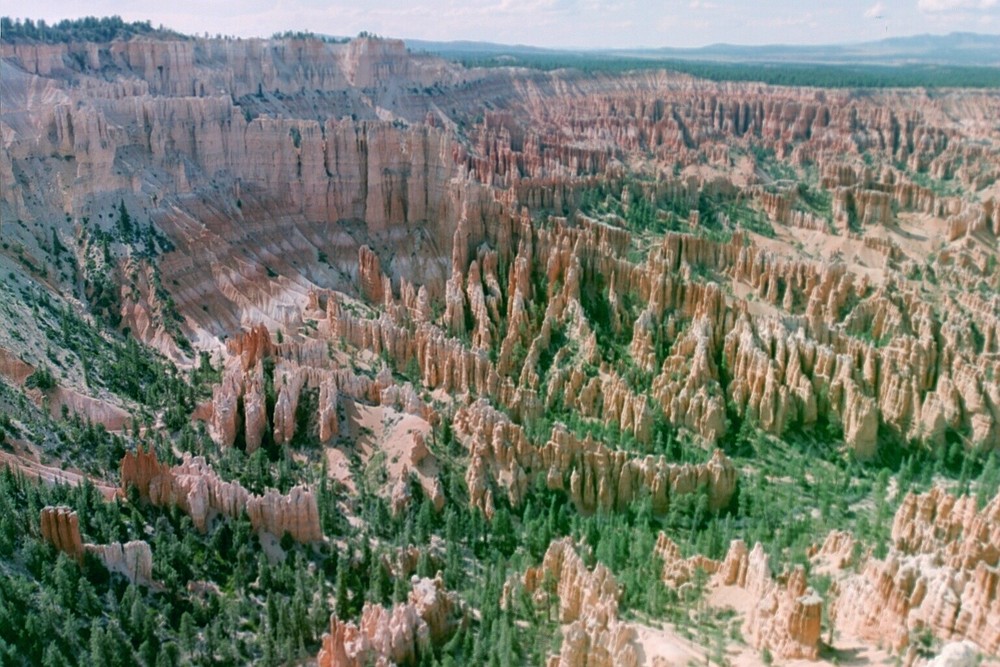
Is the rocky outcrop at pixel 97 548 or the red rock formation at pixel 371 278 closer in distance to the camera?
the rocky outcrop at pixel 97 548

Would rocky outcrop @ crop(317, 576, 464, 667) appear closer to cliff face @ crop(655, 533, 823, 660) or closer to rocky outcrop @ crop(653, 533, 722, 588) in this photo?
rocky outcrop @ crop(653, 533, 722, 588)

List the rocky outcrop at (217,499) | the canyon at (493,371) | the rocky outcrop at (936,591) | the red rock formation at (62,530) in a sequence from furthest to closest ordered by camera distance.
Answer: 1. the rocky outcrop at (217,499)
2. the canyon at (493,371)
3. the red rock formation at (62,530)
4. the rocky outcrop at (936,591)

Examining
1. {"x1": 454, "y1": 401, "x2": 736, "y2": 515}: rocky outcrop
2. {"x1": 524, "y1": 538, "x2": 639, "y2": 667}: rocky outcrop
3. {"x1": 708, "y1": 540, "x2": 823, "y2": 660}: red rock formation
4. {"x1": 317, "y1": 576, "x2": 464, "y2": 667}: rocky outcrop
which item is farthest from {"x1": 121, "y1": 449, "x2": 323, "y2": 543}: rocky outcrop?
{"x1": 708, "y1": 540, "x2": 823, "y2": 660}: red rock formation

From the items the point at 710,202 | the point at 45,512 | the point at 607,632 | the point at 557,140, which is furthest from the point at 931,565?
the point at 557,140

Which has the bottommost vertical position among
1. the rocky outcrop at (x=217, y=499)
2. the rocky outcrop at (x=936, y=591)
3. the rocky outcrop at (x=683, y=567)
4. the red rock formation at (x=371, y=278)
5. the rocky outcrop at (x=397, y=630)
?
the rocky outcrop at (x=397, y=630)

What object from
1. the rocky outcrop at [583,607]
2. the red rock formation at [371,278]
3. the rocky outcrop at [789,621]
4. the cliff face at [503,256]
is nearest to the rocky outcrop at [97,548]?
the cliff face at [503,256]

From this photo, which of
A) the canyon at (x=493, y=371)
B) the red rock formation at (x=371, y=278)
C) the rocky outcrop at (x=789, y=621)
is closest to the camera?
the rocky outcrop at (x=789, y=621)

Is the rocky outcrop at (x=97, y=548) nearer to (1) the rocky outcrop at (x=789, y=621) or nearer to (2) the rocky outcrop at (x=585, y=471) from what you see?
(2) the rocky outcrop at (x=585, y=471)

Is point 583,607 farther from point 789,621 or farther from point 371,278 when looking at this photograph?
point 371,278
